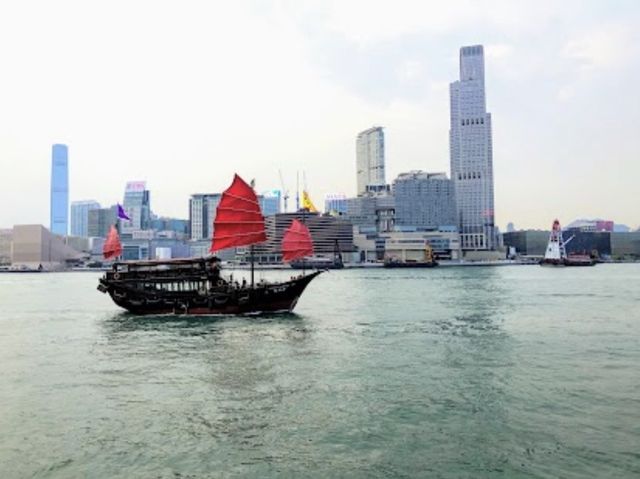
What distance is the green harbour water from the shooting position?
11172mm

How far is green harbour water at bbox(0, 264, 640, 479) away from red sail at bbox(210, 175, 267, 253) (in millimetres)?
9219

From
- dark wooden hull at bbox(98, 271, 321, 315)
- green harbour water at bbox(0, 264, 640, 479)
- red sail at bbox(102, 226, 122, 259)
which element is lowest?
green harbour water at bbox(0, 264, 640, 479)

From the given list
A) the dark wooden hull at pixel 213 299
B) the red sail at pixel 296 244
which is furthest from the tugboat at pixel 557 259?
the dark wooden hull at pixel 213 299

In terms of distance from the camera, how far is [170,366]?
20906 mm

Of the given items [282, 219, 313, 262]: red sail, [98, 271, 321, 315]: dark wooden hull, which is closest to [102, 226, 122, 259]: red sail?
[98, 271, 321, 315]: dark wooden hull

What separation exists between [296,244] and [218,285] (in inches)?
300

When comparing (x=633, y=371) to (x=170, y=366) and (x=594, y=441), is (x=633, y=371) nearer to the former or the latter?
(x=594, y=441)

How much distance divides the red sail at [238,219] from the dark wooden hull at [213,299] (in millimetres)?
3220

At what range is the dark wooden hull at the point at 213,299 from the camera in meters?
38.1

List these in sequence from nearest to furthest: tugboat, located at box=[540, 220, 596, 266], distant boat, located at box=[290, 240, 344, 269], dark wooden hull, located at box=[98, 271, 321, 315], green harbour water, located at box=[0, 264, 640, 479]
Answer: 1. green harbour water, located at box=[0, 264, 640, 479]
2. dark wooden hull, located at box=[98, 271, 321, 315]
3. tugboat, located at box=[540, 220, 596, 266]
4. distant boat, located at box=[290, 240, 344, 269]

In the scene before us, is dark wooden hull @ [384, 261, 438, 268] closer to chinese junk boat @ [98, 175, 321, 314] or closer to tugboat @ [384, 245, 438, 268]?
tugboat @ [384, 245, 438, 268]

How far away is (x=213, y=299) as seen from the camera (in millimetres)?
38031

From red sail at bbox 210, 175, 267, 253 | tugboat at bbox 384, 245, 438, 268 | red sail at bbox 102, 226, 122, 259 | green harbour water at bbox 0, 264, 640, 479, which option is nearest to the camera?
green harbour water at bbox 0, 264, 640, 479

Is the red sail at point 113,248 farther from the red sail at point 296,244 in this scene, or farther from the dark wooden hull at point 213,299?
the red sail at point 296,244
